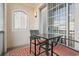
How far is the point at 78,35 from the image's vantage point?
137 cm

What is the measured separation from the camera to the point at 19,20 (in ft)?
4.70

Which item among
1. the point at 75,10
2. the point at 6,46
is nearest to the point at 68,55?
the point at 75,10

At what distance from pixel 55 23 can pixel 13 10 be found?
0.46 metres

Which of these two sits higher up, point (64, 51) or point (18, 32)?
point (18, 32)

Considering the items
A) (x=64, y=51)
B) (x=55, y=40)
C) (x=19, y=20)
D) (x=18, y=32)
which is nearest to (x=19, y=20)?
(x=19, y=20)

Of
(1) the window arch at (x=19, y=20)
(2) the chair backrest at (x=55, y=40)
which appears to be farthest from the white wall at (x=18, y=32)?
(2) the chair backrest at (x=55, y=40)

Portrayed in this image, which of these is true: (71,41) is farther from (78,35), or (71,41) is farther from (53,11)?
(53,11)


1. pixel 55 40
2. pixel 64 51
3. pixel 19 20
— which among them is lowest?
pixel 64 51

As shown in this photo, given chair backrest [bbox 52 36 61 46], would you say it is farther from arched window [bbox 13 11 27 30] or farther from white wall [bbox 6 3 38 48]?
arched window [bbox 13 11 27 30]

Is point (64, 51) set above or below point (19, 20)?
below

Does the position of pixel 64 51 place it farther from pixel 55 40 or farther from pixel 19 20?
pixel 19 20

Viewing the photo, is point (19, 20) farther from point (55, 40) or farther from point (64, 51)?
point (64, 51)

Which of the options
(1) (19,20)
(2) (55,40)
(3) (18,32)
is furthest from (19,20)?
(2) (55,40)

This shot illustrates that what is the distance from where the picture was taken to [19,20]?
1432 mm
